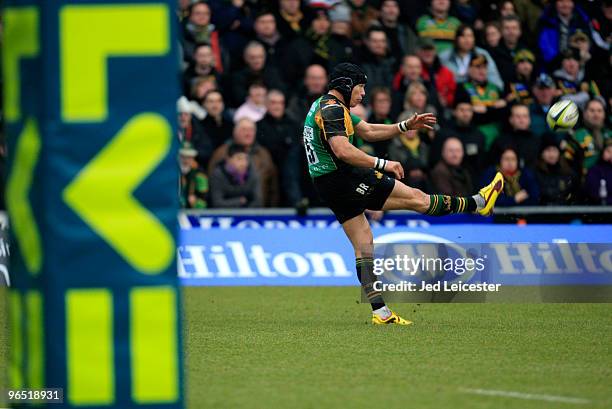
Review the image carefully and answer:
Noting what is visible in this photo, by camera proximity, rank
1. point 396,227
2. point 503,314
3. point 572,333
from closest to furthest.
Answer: point 572,333
point 503,314
point 396,227

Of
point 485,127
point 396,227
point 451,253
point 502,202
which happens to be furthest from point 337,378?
point 485,127

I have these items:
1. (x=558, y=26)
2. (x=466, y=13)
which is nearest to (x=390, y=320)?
(x=466, y=13)

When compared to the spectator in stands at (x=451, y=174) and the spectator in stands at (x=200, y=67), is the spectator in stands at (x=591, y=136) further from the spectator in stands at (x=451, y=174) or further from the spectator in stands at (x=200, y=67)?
the spectator in stands at (x=200, y=67)

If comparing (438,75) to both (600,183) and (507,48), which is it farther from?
(600,183)

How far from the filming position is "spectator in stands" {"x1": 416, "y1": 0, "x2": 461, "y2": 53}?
1772 centimetres

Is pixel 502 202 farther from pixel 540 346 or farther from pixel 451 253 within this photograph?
pixel 540 346

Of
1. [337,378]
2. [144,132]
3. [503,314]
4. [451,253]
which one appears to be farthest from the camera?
[451,253]

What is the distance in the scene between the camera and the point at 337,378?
7.44 m

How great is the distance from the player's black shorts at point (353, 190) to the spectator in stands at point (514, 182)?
5.38m

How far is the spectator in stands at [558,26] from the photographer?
18.4 metres

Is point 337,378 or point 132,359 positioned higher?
point 132,359

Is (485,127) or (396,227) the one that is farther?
(485,127)

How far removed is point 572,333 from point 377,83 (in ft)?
24.3

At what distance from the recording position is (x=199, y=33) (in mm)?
Answer: 16281
